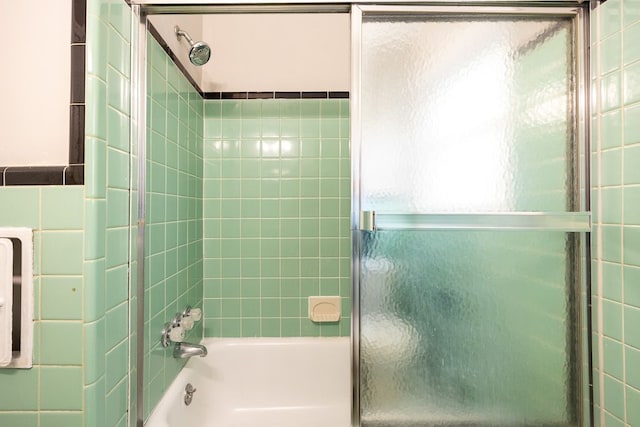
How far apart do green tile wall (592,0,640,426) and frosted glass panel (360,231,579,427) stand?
7 cm

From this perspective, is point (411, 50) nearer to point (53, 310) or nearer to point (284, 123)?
point (284, 123)

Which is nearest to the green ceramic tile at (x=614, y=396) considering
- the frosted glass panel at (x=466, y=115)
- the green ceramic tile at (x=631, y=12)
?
the frosted glass panel at (x=466, y=115)

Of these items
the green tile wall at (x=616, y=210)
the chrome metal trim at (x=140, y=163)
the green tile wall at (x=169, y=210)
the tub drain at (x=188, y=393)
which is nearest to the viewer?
the green tile wall at (x=616, y=210)

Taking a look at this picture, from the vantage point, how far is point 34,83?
752 millimetres

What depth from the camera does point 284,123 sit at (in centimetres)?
168

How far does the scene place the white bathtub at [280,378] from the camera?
5.33ft

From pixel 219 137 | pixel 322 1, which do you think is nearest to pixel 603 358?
pixel 322 1

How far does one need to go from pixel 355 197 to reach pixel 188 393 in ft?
3.76

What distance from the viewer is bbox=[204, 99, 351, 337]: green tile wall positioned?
168 cm

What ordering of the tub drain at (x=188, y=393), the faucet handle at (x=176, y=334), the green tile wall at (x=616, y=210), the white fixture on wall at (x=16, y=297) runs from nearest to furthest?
the white fixture on wall at (x=16, y=297) < the green tile wall at (x=616, y=210) < the faucet handle at (x=176, y=334) < the tub drain at (x=188, y=393)

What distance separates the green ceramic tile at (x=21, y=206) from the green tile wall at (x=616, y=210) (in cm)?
138

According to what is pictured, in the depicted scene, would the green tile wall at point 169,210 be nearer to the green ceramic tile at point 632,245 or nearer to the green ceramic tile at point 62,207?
the green ceramic tile at point 62,207

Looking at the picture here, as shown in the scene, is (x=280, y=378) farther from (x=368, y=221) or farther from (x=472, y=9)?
(x=472, y=9)

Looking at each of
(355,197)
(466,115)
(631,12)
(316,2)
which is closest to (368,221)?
(355,197)
